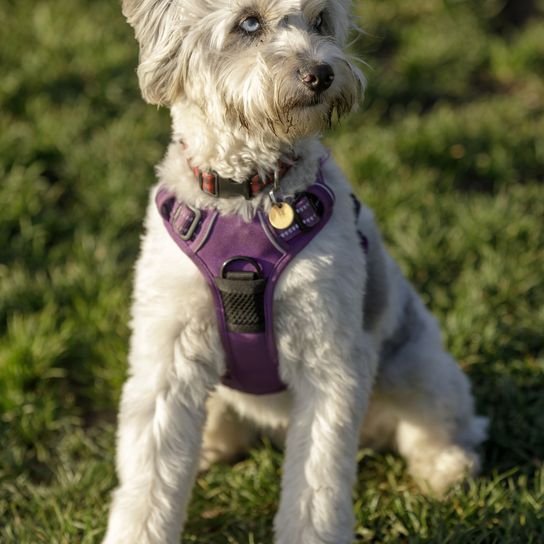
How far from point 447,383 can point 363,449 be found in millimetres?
602

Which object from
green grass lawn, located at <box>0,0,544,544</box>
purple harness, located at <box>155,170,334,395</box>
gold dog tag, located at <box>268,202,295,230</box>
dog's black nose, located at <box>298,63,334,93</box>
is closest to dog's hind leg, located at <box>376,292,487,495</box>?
green grass lawn, located at <box>0,0,544,544</box>

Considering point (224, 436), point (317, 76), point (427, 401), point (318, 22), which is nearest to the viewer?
point (317, 76)

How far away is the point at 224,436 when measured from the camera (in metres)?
4.20

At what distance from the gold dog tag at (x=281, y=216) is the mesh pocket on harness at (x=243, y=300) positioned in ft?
0.67

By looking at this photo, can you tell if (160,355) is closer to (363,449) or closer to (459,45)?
(363,449)

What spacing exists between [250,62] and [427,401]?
181 cm

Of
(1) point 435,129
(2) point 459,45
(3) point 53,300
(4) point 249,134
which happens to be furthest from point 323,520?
(2) point 459,45

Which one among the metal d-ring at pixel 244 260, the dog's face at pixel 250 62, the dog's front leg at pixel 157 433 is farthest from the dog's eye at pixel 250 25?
the dog's front leg at pixel 157 433

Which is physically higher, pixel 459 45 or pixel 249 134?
pixel 249 134

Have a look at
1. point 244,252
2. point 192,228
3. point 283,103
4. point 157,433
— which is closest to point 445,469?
point 157,433

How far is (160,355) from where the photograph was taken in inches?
129

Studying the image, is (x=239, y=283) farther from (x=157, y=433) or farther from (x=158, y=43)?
(x=158, y=43)

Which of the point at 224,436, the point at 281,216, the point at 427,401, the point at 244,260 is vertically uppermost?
the point at 281,216

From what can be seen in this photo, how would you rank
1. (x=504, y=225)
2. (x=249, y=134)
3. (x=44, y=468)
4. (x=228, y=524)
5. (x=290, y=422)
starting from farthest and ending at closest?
(x=504, y=225) → (x=44, y=468) → (x=228, y=524) → (x=290, y=422) → (x=249, y=134)
